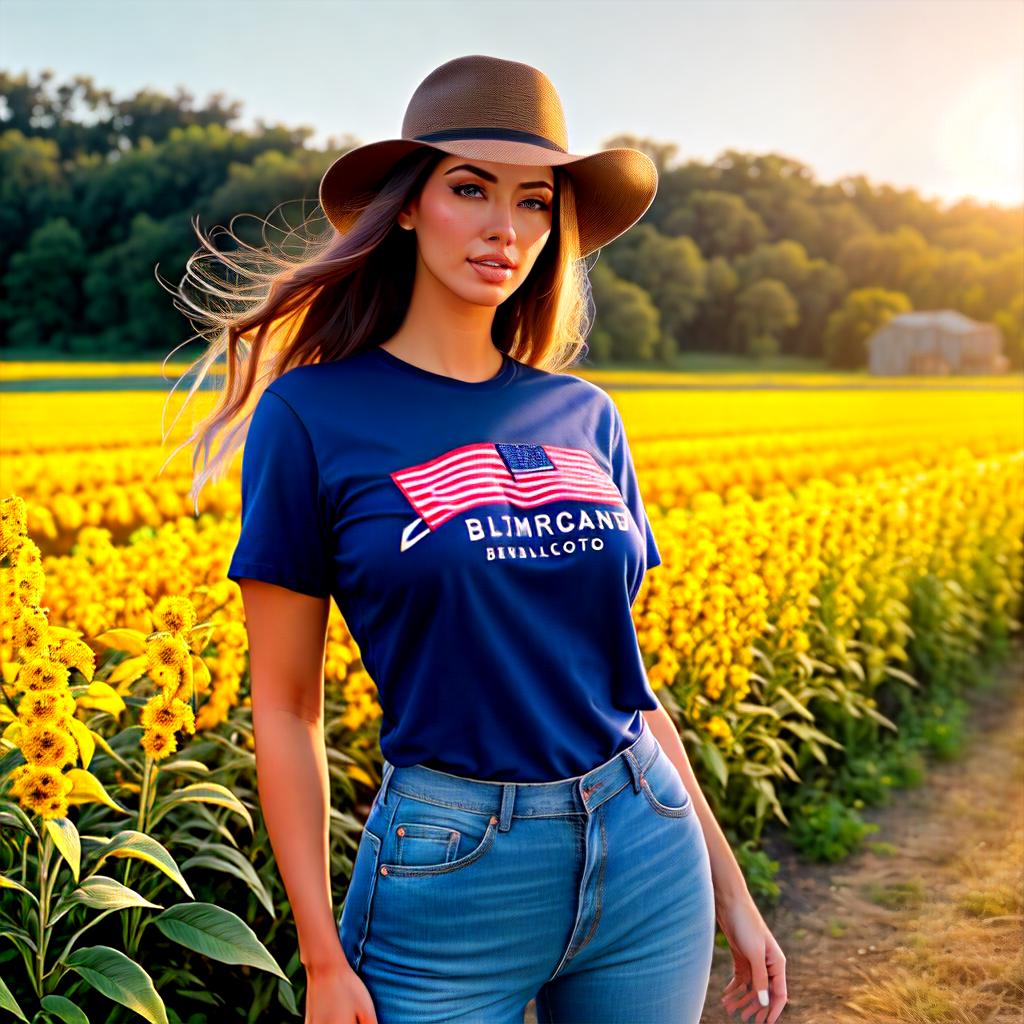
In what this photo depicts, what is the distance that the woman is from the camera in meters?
1.39

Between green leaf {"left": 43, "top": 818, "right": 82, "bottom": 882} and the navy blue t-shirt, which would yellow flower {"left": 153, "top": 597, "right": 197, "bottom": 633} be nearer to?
green leaf {"left": 43, "top": 818, "right": 82, "bottom": 882}

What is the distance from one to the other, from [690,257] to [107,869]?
2740cm

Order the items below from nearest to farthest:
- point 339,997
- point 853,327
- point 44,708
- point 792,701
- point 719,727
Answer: point 339,997 < point 44,708 < point 719,727 < point 792,701 < point 853,327

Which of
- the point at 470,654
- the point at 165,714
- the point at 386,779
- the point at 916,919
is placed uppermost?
the point at 470,654

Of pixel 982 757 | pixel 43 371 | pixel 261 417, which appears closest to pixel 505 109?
pixel 261 417

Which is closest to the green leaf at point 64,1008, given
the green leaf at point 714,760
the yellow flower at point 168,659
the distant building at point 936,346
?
the yellow flower at point 168,659

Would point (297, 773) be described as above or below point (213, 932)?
above

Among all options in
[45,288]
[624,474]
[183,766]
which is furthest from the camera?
[45,288]

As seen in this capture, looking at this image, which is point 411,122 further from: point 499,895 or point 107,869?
point 107,869

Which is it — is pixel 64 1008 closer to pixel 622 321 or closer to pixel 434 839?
pixel 434 839

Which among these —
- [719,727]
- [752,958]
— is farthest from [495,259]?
[719,727]

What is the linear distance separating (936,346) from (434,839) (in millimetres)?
33199

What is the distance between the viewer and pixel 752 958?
5.54 feet

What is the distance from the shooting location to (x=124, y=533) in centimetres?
618
